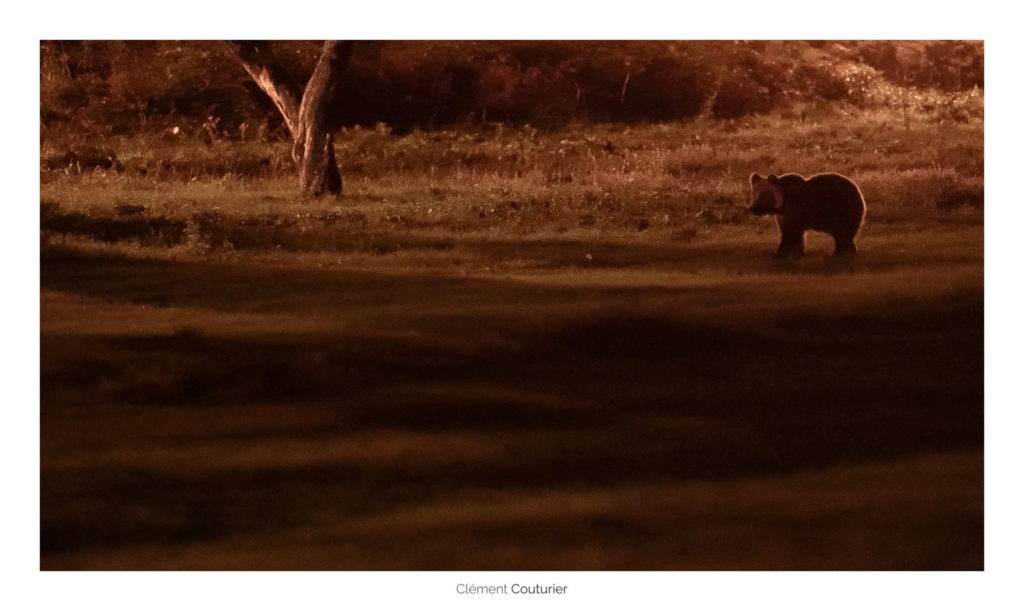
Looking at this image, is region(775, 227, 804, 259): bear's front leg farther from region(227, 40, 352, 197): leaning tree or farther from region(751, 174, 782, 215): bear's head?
region(227, 40, 352, 197): leaning tree

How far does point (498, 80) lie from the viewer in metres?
7.91

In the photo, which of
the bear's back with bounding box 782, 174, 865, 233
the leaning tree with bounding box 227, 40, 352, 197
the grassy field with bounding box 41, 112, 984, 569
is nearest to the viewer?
the grassy field with bounding box 41, 112, 984, 569

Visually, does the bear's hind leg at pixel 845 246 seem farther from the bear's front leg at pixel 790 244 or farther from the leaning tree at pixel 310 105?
the leaning tree at pixel 310 105

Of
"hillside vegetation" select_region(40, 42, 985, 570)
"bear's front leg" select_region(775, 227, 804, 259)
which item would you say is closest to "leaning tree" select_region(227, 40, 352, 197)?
"hillside vegetation" select_region(40, 42, 985, 570)

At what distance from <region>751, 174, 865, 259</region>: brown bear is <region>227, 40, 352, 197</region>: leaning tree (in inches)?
92.7

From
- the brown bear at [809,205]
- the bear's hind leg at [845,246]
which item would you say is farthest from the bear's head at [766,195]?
the bear's hind leg at [845,246]

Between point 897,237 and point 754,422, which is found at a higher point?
point 897,237

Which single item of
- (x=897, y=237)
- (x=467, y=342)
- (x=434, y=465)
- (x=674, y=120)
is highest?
(x=674, y=120)

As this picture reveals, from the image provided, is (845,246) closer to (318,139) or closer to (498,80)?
(498,80)

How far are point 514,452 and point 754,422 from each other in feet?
4.24

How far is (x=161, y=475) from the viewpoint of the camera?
7.45m

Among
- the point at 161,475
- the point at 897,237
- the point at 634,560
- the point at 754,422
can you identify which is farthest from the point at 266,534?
the point at 897,237

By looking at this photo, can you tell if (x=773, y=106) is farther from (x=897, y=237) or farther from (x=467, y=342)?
(x=467, y=342)

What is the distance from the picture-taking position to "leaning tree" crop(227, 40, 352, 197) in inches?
309
